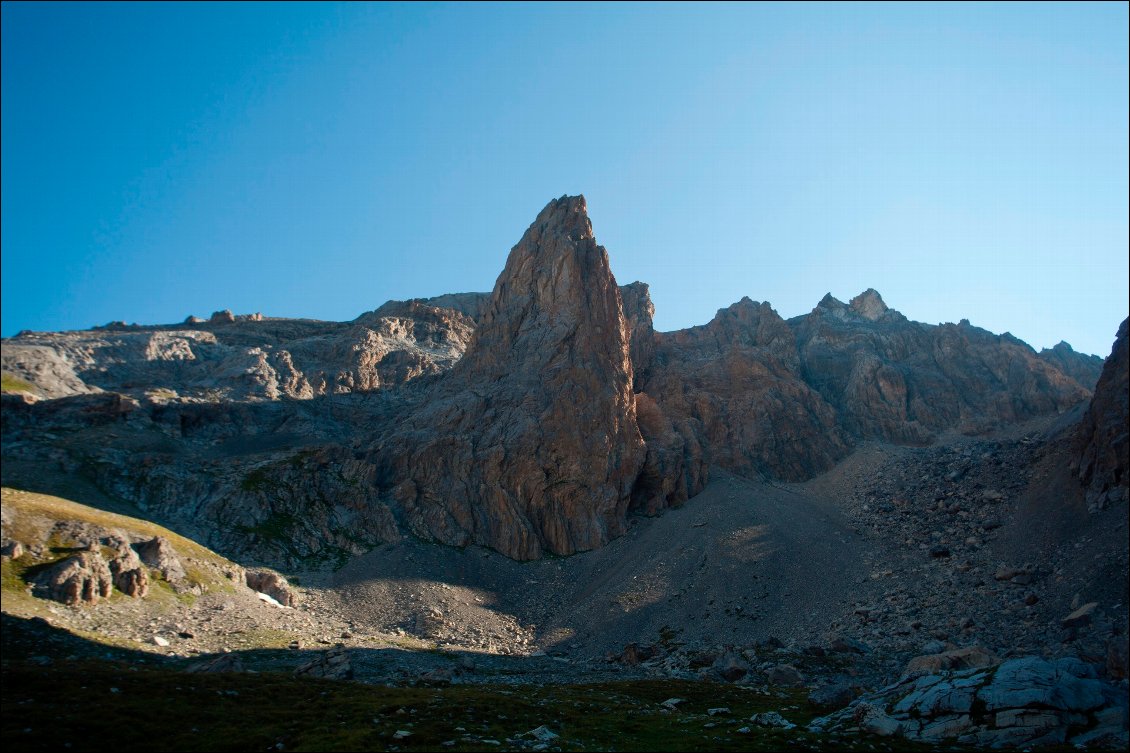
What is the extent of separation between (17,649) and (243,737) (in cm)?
2998

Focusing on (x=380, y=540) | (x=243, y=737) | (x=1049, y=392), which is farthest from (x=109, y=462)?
(x=1049, y=392)

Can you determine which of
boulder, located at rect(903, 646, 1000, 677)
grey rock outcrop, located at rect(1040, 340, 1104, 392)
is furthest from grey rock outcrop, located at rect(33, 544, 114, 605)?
grey rock outcrop, located at rect(1040, 340, 1104, 392)

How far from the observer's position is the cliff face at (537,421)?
119 metres

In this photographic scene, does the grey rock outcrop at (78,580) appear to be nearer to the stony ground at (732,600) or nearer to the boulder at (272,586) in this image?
the stony ground at (732,600)

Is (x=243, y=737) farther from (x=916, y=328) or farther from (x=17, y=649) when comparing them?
(x=916, y=328)

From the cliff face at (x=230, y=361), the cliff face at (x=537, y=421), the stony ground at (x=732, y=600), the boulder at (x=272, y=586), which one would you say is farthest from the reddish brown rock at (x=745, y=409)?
the boulder at (x=272, y=586)

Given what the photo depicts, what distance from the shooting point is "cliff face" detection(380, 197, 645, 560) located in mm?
119375

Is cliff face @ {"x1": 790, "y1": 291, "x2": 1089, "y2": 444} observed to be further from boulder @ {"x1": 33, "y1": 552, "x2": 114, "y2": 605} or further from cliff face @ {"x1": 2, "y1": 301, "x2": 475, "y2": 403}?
boulder @ {"x1": 33, "y1": 552, "x2": 114, "y2": 605}

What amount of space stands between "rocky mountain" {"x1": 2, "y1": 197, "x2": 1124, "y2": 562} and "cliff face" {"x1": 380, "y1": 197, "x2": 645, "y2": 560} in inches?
15.5

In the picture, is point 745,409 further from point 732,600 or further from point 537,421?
point 732,600

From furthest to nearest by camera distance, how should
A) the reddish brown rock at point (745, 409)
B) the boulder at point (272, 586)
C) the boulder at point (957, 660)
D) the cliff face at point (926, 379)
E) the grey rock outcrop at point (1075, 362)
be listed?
the grey rock outcrop at point (1075, 362) < the cliff face at point (926, 379) < the reddish brown rock at point (745, 409) < the boulder at point (272, 586) < the boulder at point (957, 660)

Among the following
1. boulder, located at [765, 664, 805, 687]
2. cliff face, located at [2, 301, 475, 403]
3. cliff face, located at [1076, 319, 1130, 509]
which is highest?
cliff face, located at [2, 301, 475, 403]

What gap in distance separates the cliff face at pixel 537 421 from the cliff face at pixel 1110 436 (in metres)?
68.9

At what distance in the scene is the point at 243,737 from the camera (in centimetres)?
3362
